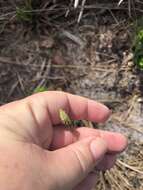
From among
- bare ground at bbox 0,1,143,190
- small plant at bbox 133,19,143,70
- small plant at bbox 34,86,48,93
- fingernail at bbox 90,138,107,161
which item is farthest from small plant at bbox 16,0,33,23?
fingernail at bbox 90,138,107,161

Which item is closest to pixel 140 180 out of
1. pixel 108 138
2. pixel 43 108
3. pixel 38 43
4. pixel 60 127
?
pixel 108 138

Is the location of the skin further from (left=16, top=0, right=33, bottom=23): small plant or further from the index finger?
(left=16, top=0, right=33, bottom=23): small plant

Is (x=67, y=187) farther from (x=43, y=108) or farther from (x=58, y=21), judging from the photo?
(x=58, y=21)

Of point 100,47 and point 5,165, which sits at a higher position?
point 100,47

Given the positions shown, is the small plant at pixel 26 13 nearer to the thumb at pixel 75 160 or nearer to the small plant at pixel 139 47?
the small plant at pixel 139 47

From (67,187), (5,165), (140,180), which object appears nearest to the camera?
(5,165)

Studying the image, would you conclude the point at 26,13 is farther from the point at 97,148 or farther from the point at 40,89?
the point at 97,148

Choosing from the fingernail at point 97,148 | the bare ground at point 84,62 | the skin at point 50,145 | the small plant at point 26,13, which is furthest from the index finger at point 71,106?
the small plant at point 26,13

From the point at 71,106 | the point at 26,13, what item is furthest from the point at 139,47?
the point at 26,13
